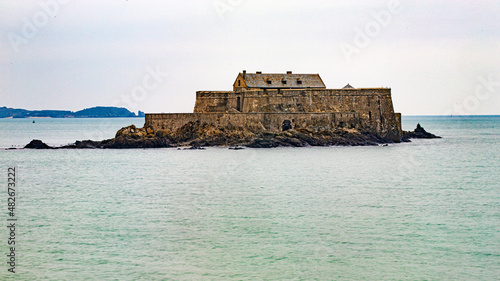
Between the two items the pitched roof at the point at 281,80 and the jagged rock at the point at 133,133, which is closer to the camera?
the jagged rock at the point at 133,133

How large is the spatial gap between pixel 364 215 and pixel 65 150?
29.4m

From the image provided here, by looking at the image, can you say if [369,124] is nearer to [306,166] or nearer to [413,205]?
[306,166]

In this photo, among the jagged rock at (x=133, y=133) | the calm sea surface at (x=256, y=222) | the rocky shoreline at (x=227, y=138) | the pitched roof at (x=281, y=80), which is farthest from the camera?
the pitched roof at (x=281, y=80)

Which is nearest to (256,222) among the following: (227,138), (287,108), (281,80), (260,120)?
(227,138)

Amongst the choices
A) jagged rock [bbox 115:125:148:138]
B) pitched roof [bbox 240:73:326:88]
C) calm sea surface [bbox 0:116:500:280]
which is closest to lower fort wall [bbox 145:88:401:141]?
jagged rock [bbox 115:125:148:138]

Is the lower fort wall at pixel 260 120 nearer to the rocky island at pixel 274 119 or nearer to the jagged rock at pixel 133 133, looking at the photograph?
the rocky island at pixel 274 119

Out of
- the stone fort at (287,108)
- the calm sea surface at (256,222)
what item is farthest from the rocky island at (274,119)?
the calm sea surface at (256,222)

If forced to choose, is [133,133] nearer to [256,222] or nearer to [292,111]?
[292,111]

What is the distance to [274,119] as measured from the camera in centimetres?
4262

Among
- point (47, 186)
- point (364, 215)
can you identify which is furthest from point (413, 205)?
point (47, 186)

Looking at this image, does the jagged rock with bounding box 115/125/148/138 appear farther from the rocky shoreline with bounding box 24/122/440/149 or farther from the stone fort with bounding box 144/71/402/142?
the stone fort with bounding box 144/71/402/142

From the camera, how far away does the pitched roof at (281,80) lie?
45.0 meters

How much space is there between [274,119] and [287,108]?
5.92ft

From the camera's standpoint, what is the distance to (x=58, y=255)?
539 inches
